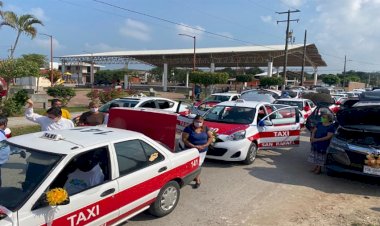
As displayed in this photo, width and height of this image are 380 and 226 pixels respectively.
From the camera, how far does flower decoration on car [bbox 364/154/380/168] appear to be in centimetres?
699

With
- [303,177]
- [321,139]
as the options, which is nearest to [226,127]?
[303,177]

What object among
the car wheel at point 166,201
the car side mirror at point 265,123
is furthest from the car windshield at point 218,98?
the car wheel at point 166,201

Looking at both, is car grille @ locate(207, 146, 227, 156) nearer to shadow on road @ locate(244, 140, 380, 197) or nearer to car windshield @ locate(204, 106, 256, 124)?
shadow on road @ locate(244, 140, 380, 197)

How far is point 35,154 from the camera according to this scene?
3.98 metres

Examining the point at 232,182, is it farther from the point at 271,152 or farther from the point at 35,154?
the point at 35,154

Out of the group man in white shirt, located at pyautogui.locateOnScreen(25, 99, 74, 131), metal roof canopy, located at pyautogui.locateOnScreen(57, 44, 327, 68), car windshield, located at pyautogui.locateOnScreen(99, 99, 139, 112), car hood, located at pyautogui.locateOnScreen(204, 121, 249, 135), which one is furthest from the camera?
metal roof canopy, located at pyautogui.locateOnScreen(57, 44, 327, 68)

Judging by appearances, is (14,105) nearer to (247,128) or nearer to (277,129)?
(247,128)

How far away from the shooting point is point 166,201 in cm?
541

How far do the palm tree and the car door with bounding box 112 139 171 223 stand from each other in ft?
77.1

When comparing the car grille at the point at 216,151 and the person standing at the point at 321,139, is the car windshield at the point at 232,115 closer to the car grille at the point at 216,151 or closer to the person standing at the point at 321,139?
the car grille at the point at 216,151

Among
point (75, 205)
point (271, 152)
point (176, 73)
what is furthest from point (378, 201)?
point (176, 73)

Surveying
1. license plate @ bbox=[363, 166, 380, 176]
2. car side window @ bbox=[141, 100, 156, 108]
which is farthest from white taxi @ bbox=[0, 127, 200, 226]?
car side window @ bbox=[141, 100, 156, 108]

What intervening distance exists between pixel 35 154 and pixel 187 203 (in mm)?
2927

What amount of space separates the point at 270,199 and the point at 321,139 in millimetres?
2695
